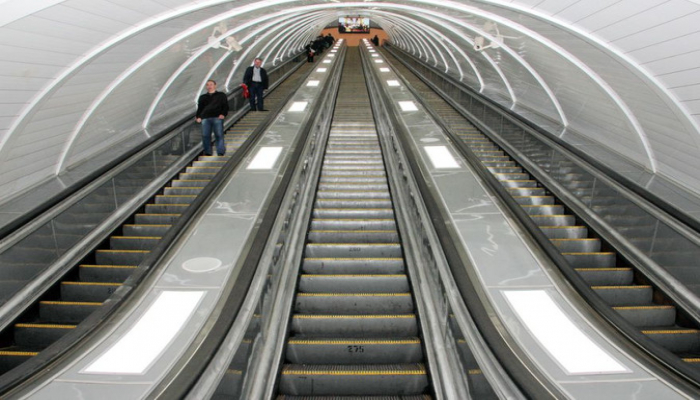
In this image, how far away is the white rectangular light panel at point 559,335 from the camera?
3.09 m

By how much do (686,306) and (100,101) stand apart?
339 inches

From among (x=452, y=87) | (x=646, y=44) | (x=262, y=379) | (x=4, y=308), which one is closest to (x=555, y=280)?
(x=262, y=379)

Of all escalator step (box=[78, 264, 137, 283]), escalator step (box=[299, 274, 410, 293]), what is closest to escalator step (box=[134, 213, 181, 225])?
escalator step (box=[78, 264, 137, 283])

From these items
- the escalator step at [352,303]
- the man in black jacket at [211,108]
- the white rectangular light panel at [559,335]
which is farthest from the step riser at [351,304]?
the man in black jacket at [211,108]

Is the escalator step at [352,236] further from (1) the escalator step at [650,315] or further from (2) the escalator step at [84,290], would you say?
(1) the escalator step at [650,315]

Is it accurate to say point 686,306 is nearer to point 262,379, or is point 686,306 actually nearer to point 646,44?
point 646,44

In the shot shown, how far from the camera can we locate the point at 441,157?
25.0ft

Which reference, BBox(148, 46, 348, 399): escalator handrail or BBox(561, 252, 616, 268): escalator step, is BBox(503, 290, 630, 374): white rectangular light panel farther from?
BBox(148, 46, 348, 399): escalator handrail

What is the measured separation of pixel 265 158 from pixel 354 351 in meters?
4.40

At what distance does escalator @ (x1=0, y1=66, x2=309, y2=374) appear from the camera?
13.1 ft

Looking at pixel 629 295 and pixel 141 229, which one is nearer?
pixel 629 295

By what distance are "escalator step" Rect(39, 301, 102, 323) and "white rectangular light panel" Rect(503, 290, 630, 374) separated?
12.4ft

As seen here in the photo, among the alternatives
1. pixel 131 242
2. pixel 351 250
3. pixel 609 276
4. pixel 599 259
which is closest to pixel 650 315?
pixel 609 276

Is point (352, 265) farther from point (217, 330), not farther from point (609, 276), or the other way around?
point (609, 276)
